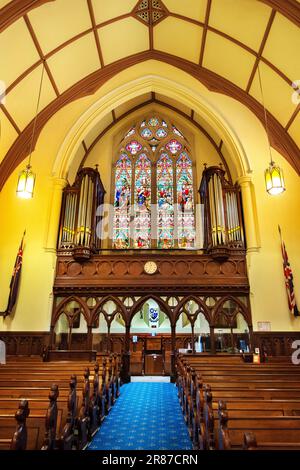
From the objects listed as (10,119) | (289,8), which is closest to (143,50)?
(10,119)

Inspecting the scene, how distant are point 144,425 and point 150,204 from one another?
28.6 ft

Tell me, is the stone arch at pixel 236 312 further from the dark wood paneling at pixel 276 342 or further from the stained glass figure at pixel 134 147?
the stained glass figure at pixel 134 147

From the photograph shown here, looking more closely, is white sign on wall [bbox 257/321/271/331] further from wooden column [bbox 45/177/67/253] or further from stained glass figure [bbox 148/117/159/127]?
stained glass figure [bbox 148/117/159/127]

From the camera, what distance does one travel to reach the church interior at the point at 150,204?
7.91 m

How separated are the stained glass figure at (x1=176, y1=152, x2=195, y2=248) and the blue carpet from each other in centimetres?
605

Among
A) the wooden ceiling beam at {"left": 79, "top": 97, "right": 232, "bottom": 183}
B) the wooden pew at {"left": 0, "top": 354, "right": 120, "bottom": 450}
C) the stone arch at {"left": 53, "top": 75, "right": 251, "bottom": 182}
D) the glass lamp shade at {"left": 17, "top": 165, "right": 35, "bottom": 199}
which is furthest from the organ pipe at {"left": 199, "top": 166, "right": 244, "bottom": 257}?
the glass lamp shade at {"left": 17, "top": 165, "right": 35, "bottom": 199}

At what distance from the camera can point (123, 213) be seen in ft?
39.3

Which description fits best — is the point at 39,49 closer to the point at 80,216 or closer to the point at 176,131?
the point at 80,216

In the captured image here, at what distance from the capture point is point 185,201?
12.1m

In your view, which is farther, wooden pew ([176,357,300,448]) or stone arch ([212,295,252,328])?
stone arch ([212,295,252,328])

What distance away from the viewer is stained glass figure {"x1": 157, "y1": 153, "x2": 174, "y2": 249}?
11.6 metres

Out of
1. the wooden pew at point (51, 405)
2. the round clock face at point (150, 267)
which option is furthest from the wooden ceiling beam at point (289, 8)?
the wooden pew at point (51, 405)
